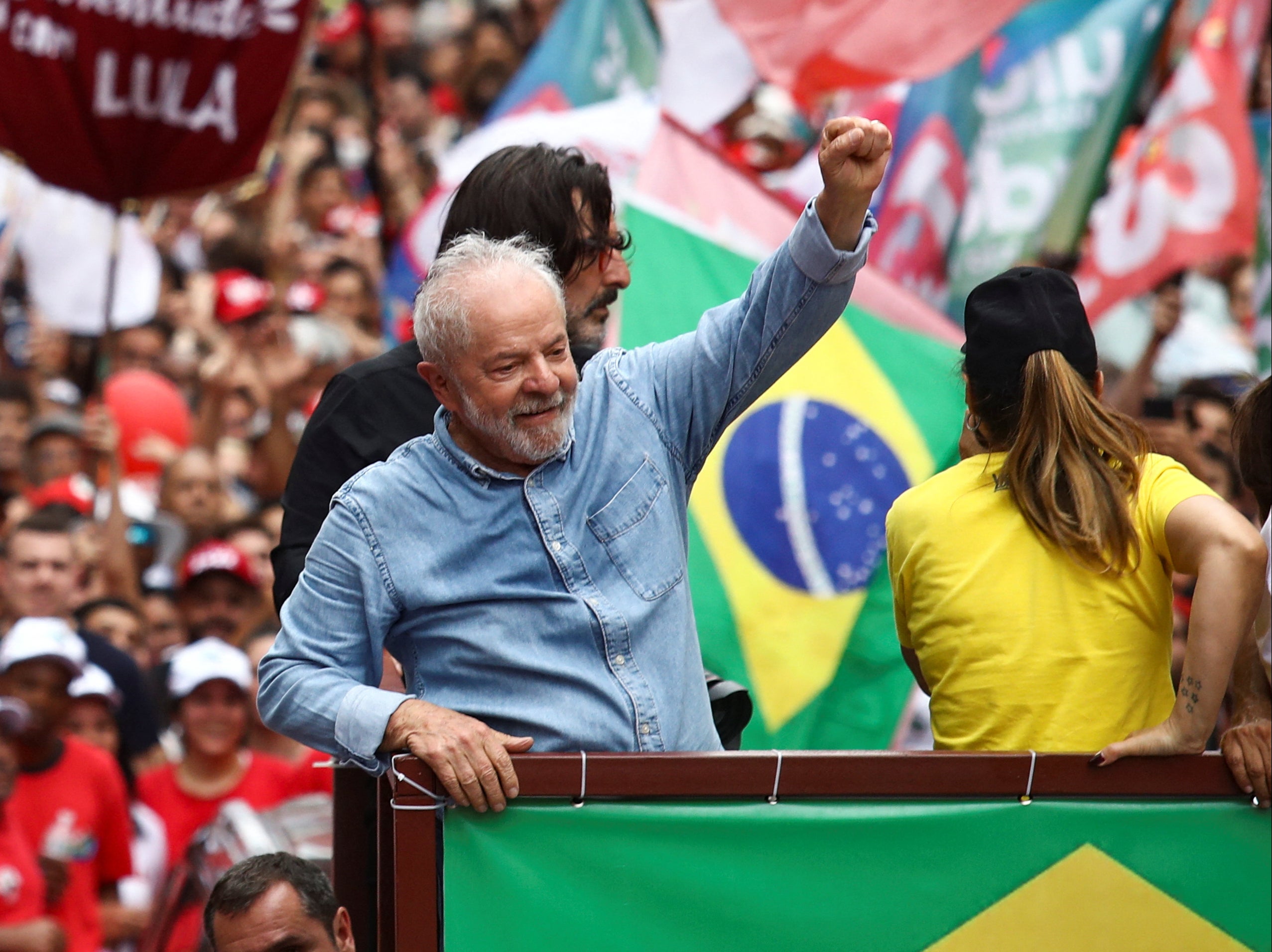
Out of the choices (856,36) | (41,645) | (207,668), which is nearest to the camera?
(41,645)

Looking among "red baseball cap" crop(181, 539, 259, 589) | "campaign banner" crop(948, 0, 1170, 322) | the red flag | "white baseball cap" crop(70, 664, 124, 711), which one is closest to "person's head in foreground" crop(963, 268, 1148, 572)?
"white baseball cap" crop(70, 664, 124, 711)

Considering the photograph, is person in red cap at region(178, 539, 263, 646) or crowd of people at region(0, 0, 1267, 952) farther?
person in red cap at region(178, 539, 263, 646)

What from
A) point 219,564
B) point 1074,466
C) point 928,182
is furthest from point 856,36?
point 1074,466

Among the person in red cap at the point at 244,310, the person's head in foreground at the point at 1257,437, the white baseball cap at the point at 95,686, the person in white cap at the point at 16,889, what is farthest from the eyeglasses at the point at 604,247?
the person in red cap at the point at 244,310

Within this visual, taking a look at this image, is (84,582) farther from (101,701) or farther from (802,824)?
(802,824)

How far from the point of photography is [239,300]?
833cm

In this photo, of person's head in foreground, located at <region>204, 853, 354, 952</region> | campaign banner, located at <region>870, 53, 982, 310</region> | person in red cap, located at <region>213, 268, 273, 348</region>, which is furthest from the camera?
person in red cap, located at <region>213, 268, 273, 348</region>

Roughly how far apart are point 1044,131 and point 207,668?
3.98m

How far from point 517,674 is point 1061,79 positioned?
18.0 feet

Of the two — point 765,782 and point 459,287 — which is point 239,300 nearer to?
point 459,287

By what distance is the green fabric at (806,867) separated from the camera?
2547 millimetres

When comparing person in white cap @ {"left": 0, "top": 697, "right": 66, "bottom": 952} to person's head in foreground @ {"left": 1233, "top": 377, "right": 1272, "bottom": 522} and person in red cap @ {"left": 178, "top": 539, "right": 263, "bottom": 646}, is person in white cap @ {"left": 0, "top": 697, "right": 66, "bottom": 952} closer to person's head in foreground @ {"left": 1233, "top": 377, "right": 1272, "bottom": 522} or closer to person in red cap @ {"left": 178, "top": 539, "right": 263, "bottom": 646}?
person in red cap @ {"left": 178, "top": 539, "right": 263, "bottom": 646}

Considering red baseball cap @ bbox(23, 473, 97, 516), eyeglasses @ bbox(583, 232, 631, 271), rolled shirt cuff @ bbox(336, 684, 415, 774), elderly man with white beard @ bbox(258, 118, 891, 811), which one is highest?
eyeglasses @ bbox(583, 232, 631, 271)

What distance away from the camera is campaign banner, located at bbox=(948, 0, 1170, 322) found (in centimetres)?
729
